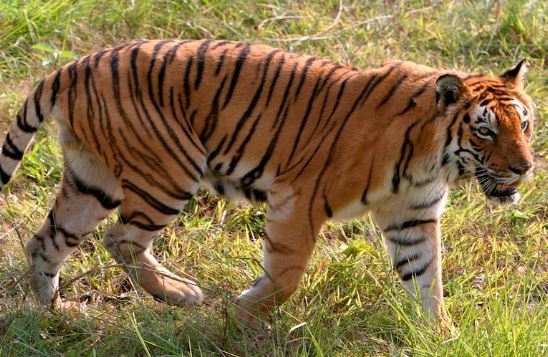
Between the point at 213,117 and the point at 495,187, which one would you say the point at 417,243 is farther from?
the point at 213,117

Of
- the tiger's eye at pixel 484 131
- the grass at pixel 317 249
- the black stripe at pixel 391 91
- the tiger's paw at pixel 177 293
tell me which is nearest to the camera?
the grass at pixel 317 249

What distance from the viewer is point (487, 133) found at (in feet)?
14.0

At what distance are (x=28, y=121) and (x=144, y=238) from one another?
2.25ft

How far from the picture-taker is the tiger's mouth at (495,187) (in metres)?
4.31

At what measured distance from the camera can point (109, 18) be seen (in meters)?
6.73

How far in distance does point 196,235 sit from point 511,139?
5.42 feet

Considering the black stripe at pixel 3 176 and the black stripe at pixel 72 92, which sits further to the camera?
the black stripe at pixel 3 176

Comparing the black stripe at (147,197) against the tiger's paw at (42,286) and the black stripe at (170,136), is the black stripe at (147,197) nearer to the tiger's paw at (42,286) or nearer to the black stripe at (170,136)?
the black stripe at (170,136)

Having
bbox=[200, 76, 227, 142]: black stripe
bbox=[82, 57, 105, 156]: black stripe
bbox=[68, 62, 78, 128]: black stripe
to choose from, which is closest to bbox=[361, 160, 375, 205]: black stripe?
bbox=[200, 76, 227, 142]: black stripe

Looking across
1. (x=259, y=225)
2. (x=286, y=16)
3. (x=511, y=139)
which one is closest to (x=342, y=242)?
(x=259, y=225)

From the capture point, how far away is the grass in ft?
13.6

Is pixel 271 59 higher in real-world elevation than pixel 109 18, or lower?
higher

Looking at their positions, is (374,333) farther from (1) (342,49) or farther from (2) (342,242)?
(1) (342,49)

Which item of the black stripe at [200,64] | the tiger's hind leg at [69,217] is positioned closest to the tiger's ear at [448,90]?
the black stripe at [200,64]
